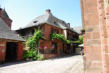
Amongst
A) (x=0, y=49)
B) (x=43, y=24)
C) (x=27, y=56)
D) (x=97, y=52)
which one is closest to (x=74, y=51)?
(x=43, y=24)

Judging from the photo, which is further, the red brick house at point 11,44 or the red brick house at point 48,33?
the red brick house at point 48,33

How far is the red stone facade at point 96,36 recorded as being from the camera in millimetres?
1334

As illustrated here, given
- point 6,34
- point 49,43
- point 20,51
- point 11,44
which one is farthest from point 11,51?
point 49,43

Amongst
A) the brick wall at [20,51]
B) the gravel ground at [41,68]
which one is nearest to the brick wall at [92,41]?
the gravel ground at [41,68]

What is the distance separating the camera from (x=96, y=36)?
5.05 feet

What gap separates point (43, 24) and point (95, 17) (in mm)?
15658

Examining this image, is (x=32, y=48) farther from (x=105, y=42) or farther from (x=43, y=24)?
(x=105, y=42)

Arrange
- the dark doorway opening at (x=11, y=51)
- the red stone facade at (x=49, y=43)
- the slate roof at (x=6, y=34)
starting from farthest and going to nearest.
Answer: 1. the red stone facade at (x=49, y=43)
2. the dark doorway opening at (x=11, y=51)
3. the slate roof at (x=6, y=34)

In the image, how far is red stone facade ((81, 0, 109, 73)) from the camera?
52.5 inches

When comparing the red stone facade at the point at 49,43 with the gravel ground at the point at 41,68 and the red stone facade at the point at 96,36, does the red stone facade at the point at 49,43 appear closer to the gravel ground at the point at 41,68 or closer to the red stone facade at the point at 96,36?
the gravel ground at the point at 41,68

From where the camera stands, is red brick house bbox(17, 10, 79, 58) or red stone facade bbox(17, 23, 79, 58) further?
red brick house bbox(17, 10, 79, 58)

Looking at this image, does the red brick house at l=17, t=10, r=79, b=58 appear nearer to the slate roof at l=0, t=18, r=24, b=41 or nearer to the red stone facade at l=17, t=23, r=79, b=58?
the red stone facade at l=17, t=23, r=79, b=58

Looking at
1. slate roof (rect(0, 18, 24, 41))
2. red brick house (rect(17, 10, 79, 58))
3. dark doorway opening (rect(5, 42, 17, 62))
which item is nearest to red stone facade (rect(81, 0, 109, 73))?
slate roof (rect(0, 18, 24, 41))

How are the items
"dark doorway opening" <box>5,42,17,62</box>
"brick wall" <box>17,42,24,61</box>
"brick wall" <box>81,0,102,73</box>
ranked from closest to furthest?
"brick wall" <box>81,0,102,73</box>
"brick wall" <box>17,42,24,61</box>
"dark doorway opening" <box>5,42,17,62</box>
